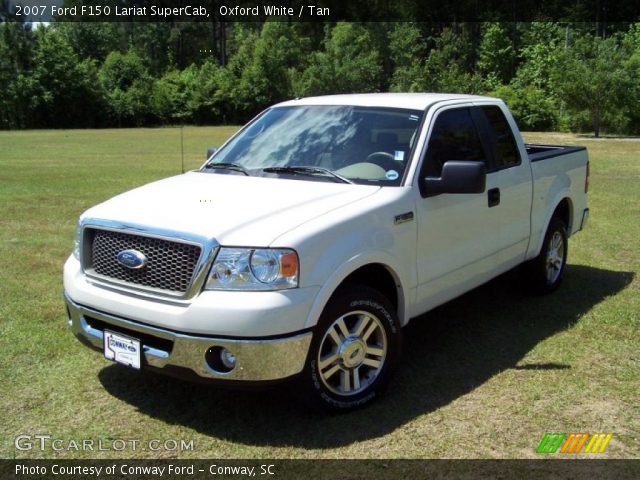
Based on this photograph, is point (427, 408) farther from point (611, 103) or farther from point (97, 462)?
point (611, 103)

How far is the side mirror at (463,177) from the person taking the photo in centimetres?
423

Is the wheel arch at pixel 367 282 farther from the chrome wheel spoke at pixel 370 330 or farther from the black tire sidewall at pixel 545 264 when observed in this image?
the black tire sidewall at pixel 545 264

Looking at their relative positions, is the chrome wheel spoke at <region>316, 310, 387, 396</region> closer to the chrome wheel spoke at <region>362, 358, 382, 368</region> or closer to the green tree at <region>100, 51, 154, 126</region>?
the chrome wheel spoke at <region>362, 358, 382, 368</region>

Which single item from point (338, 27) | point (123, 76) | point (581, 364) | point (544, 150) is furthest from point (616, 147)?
point (123, 76)

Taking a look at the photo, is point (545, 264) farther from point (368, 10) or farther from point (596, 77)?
point (368, 10)

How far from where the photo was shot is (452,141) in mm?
5023

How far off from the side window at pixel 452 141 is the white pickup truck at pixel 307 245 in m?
0.02

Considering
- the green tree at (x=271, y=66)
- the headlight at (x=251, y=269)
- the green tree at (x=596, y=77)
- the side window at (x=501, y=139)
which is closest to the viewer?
the headlight at (x=251, y=269)

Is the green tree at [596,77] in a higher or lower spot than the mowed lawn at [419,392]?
higher

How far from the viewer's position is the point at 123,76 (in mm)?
67812

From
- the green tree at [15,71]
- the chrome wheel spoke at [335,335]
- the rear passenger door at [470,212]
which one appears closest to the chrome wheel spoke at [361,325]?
the chrome wheel spoke at [335,335]

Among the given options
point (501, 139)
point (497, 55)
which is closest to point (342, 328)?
point (501, 139)

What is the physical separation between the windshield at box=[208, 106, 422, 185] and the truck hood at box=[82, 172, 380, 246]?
0.66ft

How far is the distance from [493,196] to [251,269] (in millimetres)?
2413
